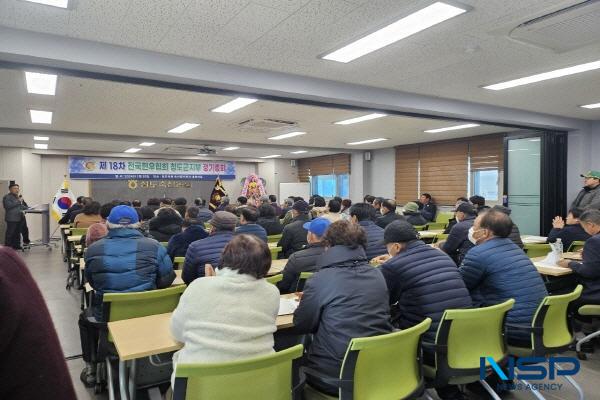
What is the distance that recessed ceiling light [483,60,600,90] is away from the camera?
4234 millimetres

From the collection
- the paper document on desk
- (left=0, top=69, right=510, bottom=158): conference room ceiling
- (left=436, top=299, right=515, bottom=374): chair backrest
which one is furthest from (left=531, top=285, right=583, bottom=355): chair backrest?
(left=0, top=69, right=510, bottom=158): conference room ceiling

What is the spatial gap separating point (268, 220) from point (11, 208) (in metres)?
6.76

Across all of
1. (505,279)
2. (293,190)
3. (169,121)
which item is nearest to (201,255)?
(505,279)

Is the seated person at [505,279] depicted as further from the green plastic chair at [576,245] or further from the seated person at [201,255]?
the green plastic chair at [576,245]

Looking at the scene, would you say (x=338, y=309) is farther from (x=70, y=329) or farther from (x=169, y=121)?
(x=169, y=121)

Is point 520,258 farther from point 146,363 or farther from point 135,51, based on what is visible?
point 135,51

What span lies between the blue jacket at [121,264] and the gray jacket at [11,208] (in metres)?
7.85

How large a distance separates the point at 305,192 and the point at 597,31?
11.9m

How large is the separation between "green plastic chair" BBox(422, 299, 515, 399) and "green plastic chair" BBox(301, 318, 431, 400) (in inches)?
7.0

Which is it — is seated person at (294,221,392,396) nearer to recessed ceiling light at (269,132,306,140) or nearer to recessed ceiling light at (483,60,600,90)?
recessed ceiling light at (483,60,600,90)

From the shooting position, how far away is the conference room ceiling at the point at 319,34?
2.81 meters

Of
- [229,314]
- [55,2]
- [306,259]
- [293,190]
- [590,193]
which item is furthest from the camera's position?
[293,190]

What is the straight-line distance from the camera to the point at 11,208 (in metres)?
9.02

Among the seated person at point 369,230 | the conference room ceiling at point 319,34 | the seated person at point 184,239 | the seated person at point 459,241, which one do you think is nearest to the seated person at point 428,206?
the conference room ceiling at point 319,34
